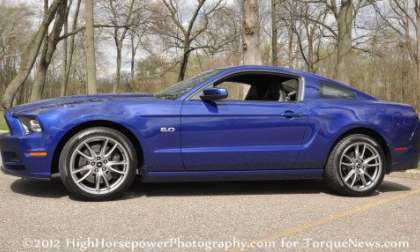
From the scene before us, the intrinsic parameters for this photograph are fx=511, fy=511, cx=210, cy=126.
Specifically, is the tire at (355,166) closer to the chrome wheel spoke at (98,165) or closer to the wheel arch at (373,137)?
the wheel arch at (373,137)

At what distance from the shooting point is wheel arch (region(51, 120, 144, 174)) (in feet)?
16.8

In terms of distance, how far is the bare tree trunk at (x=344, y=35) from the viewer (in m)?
21.5

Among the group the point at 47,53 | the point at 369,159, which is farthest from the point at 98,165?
the point at 47,53

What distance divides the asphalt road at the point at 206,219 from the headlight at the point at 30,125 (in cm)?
71

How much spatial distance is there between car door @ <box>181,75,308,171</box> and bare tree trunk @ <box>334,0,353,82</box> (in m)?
17.0

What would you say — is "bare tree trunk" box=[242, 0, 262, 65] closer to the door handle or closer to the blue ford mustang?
the blue ford mustang

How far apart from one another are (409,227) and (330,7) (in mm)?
26044

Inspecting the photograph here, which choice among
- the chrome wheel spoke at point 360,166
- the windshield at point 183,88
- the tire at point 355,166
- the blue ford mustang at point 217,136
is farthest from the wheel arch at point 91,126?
the chrome wheel spoke at point 360,166

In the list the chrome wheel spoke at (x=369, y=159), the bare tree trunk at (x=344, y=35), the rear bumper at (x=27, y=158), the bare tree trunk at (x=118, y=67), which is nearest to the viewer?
the rear bumper at (x=27, y=158)

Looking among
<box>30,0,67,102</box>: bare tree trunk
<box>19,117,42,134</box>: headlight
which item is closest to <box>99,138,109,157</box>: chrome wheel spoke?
<box>19,117,42,134</box>: headlight

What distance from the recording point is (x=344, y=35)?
21.8 metres

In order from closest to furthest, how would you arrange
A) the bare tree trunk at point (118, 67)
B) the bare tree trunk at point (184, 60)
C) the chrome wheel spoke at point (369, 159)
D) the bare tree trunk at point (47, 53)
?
the chrome wheel spoke at point (369, 159), the bare tree trunk at point (47, 53), the bare tree trunk at point (184, 60), the bare tree trunk at point (118, 67)

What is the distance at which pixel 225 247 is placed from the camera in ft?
12.5

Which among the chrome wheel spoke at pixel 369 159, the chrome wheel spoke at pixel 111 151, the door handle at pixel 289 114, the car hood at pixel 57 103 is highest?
the car hood at pixel 57 103
